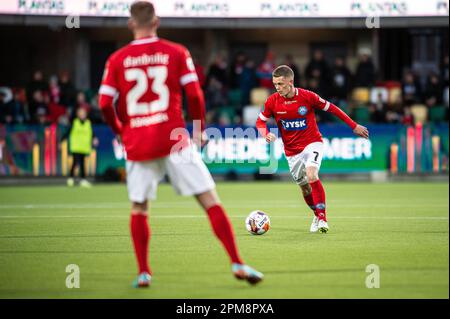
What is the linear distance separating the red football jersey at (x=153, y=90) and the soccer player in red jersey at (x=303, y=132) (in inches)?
181

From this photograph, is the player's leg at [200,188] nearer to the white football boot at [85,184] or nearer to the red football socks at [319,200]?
the red football socks at [319,200]

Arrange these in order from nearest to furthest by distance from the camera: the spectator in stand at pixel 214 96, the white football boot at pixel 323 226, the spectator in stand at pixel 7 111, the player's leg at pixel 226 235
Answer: the player's leg at pixel 226 235 → the white football boot at pixel 323 226 → the spectator in stand at pixel 7 111 → the spectator in stand at pixel 214 96

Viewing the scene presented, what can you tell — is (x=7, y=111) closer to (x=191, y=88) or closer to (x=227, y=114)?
(x=227, y=114)

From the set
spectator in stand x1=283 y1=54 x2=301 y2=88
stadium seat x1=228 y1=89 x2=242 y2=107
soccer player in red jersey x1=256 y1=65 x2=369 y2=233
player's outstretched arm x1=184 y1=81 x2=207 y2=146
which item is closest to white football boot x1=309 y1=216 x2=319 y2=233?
soccer player in red jersey x1=256 y1=65 x2=369 y2=233

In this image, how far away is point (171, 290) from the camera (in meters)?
7.35

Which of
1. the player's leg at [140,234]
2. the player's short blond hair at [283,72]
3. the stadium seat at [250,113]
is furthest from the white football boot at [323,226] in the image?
the stadium seat at [250,113]

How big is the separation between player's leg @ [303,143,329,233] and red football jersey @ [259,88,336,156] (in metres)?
0.11

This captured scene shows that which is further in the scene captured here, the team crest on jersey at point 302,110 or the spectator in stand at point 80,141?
the spectator in stand at point 80,141

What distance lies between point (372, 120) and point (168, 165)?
20.2 m

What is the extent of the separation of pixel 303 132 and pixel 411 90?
16535mm

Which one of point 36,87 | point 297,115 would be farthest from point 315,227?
point 36,87

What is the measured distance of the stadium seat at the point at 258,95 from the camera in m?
28.0

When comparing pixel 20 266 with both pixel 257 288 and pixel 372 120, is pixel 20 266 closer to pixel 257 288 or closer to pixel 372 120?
pixel 257 288
